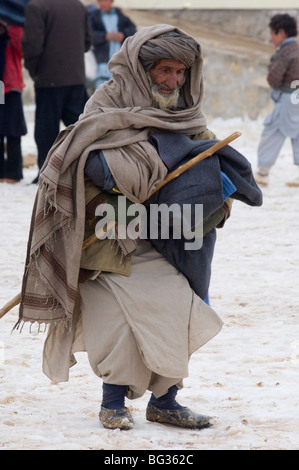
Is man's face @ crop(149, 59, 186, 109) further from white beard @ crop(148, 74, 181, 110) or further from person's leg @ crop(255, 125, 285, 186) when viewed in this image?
person's leg @ crop(255, 125, 285, 186)

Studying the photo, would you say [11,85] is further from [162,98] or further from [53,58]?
[162,98]

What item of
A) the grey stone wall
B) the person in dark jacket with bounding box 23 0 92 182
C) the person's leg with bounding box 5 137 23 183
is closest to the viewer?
the person in dark jacket with bounding box 23 0 92 182

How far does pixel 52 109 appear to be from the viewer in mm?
8422

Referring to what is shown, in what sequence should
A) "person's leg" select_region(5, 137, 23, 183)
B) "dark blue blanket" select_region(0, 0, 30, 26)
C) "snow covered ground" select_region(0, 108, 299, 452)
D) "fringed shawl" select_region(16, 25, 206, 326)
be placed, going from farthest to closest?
"person's leg" select_region(5, 137, 23, 183) < "dark blue blanket" select_region(0, 0, 30, 26) < "snow covered ground" select_region(0, 108, 299, 452) < "fringed shawl" select_region(16, 25, 206, 326)

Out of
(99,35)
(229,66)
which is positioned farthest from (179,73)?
(229,66)

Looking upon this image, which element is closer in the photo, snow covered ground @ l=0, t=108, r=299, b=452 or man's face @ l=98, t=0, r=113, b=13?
snow covered ground @ l=0, t=108, r=299, b=452

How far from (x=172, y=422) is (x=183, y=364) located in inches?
14.8

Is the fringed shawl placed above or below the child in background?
above

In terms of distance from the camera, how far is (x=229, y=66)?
1320cm

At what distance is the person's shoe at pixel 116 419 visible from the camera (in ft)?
11.0

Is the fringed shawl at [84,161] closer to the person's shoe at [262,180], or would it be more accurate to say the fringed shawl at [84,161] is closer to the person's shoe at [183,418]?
the person's shoe at [183,418]

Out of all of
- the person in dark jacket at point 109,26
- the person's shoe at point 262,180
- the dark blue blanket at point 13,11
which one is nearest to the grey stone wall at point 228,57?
the person in dark jacket at point 109,26

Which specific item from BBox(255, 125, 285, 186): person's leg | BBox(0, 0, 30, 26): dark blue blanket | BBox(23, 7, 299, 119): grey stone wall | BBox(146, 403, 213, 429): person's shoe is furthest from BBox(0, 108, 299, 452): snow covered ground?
BBox(23, 7, 299, 119): grey stone wall

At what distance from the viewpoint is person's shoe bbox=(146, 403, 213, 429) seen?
11.5 feet
